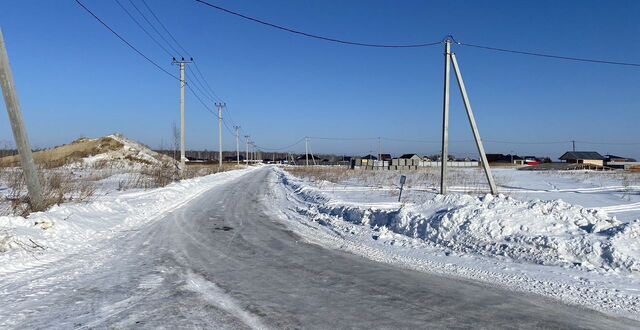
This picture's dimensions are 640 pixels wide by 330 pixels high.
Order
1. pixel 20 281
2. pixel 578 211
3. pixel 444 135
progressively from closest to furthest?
pixel 20 281 < pixel 578 211 < pixel 444 135

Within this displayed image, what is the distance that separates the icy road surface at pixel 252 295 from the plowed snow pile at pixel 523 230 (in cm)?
230

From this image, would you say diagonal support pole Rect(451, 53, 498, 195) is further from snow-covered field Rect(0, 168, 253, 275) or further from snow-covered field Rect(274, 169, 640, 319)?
snow-covered field Rect(0, 168, 253, 275)

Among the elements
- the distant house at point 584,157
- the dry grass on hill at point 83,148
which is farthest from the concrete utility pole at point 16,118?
the distant house at point 584,157

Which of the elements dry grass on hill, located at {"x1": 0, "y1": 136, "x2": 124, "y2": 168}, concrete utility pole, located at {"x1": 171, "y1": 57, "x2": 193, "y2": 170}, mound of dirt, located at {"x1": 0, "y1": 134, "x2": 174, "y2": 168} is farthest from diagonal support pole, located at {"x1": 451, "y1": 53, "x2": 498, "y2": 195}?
dry grass on hill, located at {"x1": 0, "y1": 136, "x2": 124, "y2": 168}

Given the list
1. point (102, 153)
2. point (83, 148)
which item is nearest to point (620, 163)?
point (102, 153)

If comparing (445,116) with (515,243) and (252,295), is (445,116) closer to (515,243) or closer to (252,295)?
(515,243)

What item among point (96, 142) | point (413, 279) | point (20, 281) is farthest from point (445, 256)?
point (96, 142)

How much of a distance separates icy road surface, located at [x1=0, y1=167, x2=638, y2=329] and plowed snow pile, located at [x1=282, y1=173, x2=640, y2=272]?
2.30m

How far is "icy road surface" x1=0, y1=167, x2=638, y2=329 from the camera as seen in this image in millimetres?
5363

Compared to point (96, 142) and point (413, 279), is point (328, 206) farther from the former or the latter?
point (96, 142)

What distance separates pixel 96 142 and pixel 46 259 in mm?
73932

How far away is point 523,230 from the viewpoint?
9.73 metres

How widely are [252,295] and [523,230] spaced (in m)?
6.05

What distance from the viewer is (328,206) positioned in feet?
56.1
